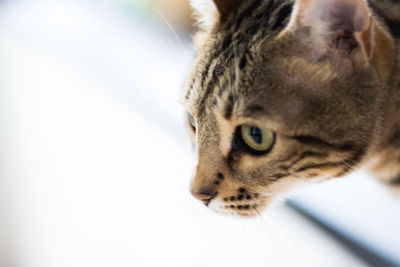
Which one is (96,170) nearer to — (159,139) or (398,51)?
(159,139)

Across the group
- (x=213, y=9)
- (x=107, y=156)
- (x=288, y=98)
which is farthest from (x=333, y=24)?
(x=107, y=156)

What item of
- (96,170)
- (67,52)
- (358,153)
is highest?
(67,52)

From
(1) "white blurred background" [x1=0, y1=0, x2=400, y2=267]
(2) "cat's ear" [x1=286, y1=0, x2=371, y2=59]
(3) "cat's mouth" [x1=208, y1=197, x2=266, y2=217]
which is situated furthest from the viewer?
(1) "white blurred background" [x1=0, y1=0, x2=400, y2=267]

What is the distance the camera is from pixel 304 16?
1.78ft

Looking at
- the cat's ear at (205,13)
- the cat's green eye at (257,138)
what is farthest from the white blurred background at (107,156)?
the cat's green eye at (257,138)

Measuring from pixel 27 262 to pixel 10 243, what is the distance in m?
0.09

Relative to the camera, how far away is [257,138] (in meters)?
0.61

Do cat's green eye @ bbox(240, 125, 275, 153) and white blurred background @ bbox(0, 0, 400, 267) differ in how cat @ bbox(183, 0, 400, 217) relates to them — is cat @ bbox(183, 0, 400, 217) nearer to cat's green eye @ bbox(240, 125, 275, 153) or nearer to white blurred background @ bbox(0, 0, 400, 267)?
cat's green eye @ bbox(240, 125, 275, 153)

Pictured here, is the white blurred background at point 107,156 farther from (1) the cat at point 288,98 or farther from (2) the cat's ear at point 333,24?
(2) the cat's ear at point 333,24

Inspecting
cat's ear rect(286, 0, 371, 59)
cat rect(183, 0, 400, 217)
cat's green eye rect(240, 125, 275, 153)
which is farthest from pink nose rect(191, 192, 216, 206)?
cat's ear rect(286, 0, 371, 59)

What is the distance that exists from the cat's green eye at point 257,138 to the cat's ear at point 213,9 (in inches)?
7.9

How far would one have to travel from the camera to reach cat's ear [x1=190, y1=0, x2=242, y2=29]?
0.69 meters

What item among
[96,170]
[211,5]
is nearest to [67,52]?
[96,170]

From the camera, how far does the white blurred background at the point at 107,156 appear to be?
117 centimetres
